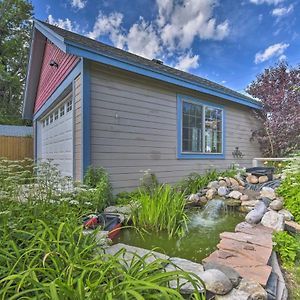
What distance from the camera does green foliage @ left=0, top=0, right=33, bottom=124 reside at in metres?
17.0

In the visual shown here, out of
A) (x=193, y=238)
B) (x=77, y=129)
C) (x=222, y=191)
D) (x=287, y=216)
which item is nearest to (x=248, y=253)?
(x=193, y=238)

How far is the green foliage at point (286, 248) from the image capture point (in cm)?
230

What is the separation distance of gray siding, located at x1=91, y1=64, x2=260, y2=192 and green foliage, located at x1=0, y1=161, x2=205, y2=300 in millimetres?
2284

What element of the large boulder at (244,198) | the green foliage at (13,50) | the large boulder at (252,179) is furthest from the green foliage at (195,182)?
the green foliage at (13,50)

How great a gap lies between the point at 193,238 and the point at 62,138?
4.35m

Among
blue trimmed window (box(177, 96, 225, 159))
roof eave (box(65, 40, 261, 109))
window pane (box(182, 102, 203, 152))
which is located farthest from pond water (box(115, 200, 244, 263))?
roof eave (box(65, 40, 261, 109))

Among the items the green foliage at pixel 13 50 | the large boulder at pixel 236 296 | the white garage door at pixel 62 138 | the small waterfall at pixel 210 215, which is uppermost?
the green foliage at pixel 13 50

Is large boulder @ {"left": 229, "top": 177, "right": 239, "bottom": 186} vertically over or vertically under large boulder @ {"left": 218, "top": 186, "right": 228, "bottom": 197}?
over

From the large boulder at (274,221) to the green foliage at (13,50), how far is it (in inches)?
713

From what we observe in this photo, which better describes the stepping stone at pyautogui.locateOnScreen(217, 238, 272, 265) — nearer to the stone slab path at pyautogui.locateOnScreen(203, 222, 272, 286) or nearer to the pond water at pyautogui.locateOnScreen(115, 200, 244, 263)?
the stone slab path at pyautogui.locateOnScreen(203, 222, 272, 286)

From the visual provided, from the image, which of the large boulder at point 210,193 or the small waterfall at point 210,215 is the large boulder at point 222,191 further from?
the small waterfall at point 210,215

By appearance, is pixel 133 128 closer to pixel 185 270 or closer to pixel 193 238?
pixel 193 238

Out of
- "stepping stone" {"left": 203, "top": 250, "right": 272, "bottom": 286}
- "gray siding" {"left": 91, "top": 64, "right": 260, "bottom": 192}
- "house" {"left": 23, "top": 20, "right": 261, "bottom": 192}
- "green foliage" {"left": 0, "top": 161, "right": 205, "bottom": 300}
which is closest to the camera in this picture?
"green foliage" {"left": 0, "top": 161, "right": 205, "bottom": 300}

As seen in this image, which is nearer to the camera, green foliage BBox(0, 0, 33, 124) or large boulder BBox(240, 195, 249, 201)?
large boulder BBox(240, 195, 249, 201)
